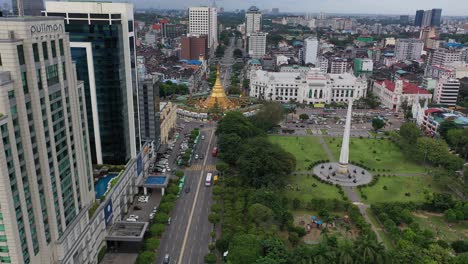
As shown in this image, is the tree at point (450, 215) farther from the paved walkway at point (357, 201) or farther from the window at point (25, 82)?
the window at point (25, 82)

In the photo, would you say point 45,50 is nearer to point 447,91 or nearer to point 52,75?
point 52,75

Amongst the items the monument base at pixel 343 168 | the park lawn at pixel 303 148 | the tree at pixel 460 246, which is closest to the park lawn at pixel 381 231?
the tree at pixel 460 246

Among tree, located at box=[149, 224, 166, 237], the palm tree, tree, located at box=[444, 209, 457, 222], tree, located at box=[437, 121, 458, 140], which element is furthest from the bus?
tree, located at box=[437, 121, 458, 140]

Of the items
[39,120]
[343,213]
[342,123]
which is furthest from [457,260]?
[342,123]

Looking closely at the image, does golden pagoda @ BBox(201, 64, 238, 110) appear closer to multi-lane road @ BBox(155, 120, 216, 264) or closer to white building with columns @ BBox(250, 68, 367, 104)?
white building with columns @ BBox(250, 68, 367, 104)

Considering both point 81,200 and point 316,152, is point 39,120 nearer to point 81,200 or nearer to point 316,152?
point 81,200

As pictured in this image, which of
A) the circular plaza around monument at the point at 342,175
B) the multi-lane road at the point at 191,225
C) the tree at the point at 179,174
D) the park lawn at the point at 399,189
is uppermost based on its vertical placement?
the tree at the point at 179,174

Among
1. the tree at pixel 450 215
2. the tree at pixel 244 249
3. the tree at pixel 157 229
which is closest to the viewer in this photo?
the tree at pixel 244 249

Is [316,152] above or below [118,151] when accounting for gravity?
below
